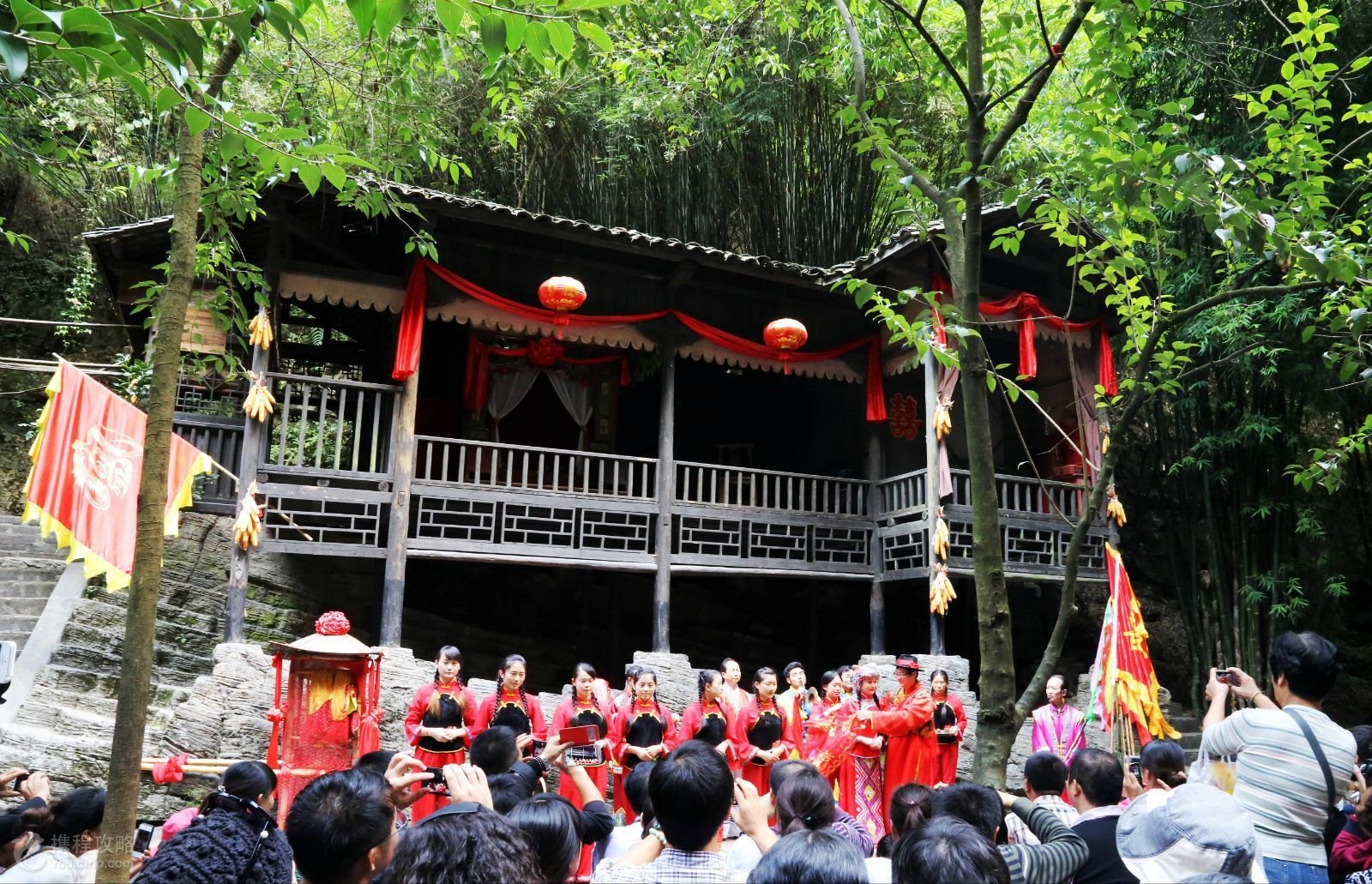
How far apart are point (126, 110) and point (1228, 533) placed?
1308 centimetres

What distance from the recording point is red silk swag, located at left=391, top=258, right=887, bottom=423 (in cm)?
1020

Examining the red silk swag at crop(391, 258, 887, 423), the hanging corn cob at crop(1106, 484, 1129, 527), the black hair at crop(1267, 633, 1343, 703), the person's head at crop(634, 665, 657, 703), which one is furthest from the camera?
the hanging corn cob at crop(1106, 484, 1129, 527)

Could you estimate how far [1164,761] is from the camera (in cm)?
402

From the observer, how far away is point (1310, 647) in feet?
11.4

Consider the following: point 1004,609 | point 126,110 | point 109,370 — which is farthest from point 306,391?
point 1004,609

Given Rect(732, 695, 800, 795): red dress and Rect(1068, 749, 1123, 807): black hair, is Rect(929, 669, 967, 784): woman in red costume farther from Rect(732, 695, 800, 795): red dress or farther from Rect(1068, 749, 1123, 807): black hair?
Rect(1068, 749, 1123, 807): black hair

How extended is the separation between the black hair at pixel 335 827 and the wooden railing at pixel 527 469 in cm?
800

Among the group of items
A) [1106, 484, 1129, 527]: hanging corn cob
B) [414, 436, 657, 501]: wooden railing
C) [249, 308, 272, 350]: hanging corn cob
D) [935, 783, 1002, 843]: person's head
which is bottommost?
[935, 783, 1002, 843]: person's head

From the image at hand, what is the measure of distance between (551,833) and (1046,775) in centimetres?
180

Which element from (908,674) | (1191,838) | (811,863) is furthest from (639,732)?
(811,863)

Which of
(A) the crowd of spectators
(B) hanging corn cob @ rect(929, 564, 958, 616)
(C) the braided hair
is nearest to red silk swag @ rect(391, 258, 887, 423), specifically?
(B) hanging corn cob @ rect(929, 564, 958, 616)

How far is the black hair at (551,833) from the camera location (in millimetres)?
2740

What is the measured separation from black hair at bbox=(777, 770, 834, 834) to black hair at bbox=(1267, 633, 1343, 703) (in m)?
1.59

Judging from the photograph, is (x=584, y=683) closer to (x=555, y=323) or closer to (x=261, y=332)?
(x=555, y=323)
